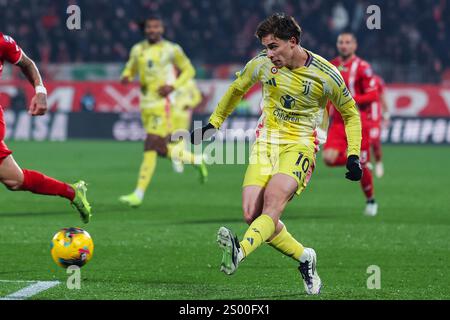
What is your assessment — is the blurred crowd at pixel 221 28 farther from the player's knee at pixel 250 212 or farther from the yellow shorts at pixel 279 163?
the player's knee at pixel 250 212

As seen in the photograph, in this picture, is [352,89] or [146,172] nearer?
[352,89]

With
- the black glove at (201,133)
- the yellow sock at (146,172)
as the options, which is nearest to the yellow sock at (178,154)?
the yellow sock at (146,172)

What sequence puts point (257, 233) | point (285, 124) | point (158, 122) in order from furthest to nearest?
point (158, 122), point (285, 124), point (257, 233)

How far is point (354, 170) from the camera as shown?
6754mm

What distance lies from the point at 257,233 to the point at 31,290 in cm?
160

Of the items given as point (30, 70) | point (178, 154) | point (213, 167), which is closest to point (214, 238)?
point (30, 70)

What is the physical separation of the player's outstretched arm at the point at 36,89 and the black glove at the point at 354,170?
2240mm

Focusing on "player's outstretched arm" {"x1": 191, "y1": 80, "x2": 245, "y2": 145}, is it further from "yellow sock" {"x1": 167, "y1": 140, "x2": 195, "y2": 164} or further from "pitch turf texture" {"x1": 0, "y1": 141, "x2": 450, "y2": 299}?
"yellow sock" {"x1": 167, "y1": 140, "x2": 195, "y2": 164}

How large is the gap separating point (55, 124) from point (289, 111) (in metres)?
19.0

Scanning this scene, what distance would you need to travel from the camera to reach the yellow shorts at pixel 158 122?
13.1 metres

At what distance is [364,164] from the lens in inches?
462

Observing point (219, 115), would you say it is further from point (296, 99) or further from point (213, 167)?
point (213, 167)

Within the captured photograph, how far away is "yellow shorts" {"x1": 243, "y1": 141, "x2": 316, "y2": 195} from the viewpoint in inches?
273

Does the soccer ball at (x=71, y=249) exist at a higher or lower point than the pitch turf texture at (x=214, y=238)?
higher
